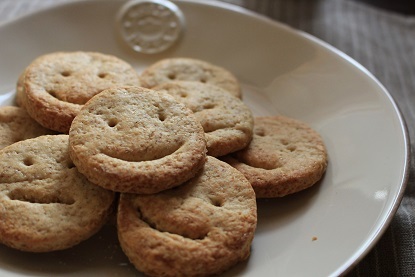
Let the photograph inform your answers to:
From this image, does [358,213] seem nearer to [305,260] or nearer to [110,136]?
[305,260]

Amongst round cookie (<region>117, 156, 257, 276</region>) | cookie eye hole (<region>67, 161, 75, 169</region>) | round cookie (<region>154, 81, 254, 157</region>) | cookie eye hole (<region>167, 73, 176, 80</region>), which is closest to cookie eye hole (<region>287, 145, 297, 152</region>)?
round cookie (<region>154, 81, 254, 157</region>)

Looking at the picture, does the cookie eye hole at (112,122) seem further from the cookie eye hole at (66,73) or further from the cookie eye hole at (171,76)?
the cookie eye hole at (171,76)

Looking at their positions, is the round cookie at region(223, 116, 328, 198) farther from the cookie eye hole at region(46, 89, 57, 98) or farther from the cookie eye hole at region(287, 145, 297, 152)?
the cookie eye hole at region(46, 89, 57, 98)

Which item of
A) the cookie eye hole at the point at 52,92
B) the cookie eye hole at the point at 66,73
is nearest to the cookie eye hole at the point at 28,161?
the cookie eye hole at the point at 52,92

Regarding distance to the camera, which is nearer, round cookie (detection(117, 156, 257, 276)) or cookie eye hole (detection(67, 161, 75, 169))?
round cookie (detection(117, 156, 257, 276))

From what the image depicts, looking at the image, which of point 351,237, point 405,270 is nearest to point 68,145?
point 351,237

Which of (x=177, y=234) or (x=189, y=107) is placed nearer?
(x=177, y=234)

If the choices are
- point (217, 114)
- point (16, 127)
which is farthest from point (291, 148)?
point (16, 127)

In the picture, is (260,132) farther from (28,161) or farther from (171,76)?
(28,161)
